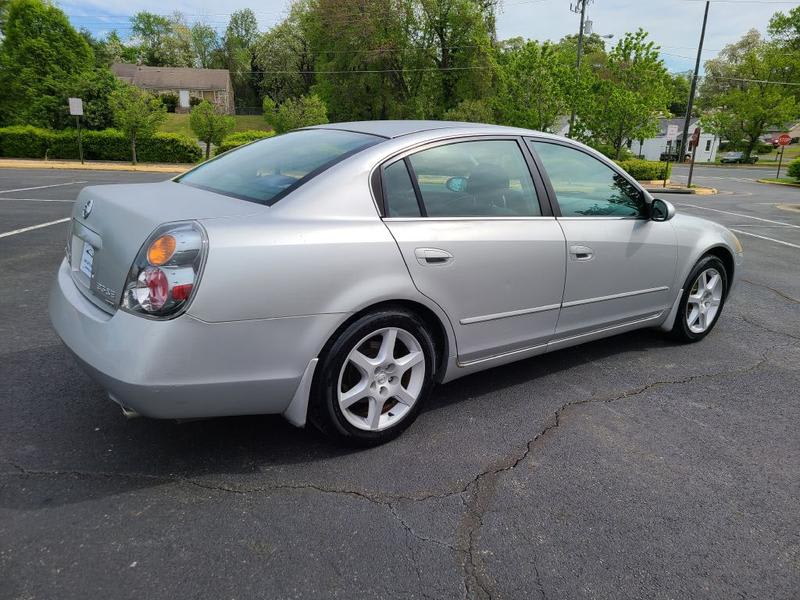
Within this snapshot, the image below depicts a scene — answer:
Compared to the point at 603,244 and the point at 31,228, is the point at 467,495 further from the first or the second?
the point at 31,228

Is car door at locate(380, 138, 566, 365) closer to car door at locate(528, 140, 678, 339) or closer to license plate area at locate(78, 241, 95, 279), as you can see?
car door at locate(528, 140, 678, 339)

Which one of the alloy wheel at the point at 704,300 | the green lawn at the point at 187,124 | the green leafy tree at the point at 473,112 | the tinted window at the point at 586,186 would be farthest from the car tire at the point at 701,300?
the green lawn at the point at 187,124

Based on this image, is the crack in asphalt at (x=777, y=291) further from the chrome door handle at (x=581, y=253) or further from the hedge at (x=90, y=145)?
the hedge at (x=90, y=145)

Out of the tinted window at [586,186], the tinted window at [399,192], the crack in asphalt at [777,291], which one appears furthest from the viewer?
the crack in asphalt at [777,291]

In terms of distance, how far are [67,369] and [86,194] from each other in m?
1.23

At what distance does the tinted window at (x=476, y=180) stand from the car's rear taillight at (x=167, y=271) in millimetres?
1199

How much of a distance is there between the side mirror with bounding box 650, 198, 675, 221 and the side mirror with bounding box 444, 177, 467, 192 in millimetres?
1588

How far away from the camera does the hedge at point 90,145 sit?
91.9 ft

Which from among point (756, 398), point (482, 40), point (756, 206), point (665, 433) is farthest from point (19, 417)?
point (482, 40)

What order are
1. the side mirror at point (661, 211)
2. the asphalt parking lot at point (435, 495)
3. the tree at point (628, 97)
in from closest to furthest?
the asphalt parking lot at point (435, 495), the side mirror at point (661, 211), the tree at point (628, 97)

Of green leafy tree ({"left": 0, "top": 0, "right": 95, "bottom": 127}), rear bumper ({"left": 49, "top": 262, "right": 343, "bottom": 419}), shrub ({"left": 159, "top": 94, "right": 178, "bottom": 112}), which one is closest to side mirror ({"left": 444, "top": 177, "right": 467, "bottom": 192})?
rear bumper ({"left": 49, "top": 262, "right": 343, "bottom": 419})

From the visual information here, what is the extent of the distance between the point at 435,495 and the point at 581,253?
5.84 ft

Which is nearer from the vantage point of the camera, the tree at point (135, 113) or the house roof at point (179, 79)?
the tree at point (135, 113)

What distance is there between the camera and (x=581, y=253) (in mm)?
3504
